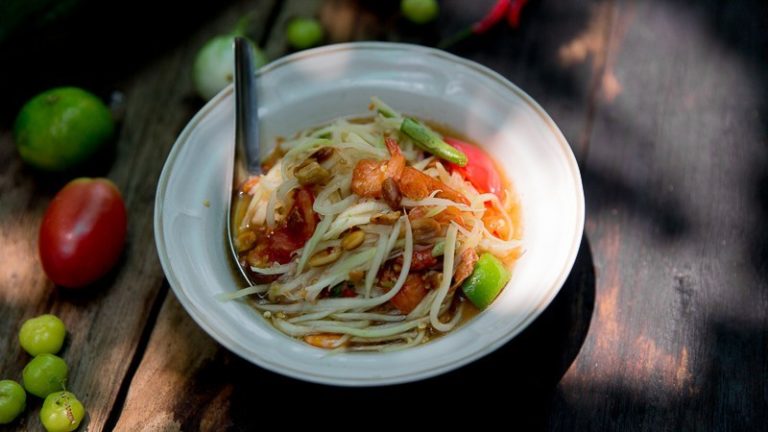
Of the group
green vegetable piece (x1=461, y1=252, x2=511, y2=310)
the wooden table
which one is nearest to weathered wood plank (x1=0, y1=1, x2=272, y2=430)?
the wooden table

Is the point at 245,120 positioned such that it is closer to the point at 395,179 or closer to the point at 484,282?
the point at 395,179

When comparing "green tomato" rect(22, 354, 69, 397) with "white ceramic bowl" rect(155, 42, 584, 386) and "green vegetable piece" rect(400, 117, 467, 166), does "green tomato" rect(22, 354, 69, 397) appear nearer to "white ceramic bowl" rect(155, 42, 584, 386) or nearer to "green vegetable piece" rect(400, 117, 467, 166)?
"white ceramic bowl" rect(155, 42, 584, 386)

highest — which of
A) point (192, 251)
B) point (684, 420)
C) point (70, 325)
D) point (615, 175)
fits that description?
point (192, 251)

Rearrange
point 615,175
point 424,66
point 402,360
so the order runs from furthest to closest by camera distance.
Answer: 1. point 615,175
2. point 424,66
3. point 402,360

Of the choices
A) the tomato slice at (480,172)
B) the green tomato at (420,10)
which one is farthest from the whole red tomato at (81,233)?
the green tomato at (420,10)

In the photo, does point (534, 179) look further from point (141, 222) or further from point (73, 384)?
point (73, 384)

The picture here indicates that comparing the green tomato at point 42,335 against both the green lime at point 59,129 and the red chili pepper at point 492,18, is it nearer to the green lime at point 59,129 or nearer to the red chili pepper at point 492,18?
the green lime at point 59,129

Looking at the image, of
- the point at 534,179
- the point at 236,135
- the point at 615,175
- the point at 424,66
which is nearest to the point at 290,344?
the point at 236,135
